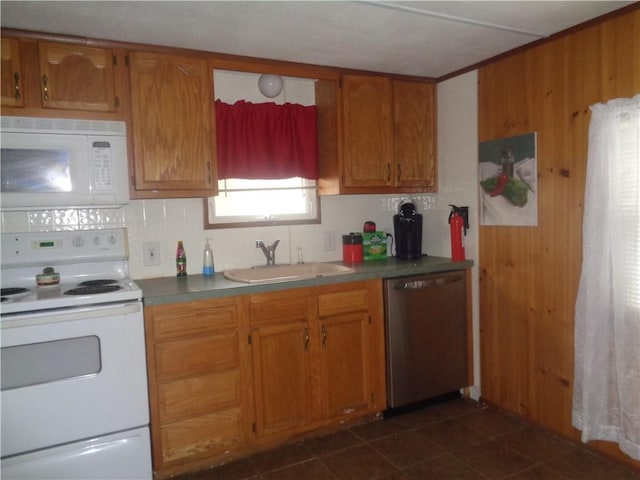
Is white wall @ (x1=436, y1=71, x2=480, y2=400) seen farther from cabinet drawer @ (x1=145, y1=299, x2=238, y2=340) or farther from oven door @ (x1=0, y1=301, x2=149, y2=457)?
oven door @ (x1=0, y1=301, x2=149, y2=457)

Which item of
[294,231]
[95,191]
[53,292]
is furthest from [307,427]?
[95,191]

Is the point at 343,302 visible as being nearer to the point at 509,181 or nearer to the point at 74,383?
the point at 509,181

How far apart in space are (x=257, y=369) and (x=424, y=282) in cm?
114

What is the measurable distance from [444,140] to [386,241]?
32.4 inches

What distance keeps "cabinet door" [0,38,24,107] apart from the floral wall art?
2551 millimetres

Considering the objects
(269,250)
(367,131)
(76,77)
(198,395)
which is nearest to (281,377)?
(198,395)

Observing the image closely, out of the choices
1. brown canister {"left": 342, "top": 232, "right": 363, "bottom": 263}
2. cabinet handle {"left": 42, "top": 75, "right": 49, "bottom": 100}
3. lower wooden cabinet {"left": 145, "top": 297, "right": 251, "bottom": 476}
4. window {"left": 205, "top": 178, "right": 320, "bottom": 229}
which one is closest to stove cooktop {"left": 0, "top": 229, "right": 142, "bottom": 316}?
lower wooden cabinet {"left": 145, "top": 297, "right": 251, "bottom": 476}

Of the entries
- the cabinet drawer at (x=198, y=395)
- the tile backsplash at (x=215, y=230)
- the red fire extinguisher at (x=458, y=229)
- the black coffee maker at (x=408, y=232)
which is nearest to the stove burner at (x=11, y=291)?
the tile backsplash at (x=215, y=230)

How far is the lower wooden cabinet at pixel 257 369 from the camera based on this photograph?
7.36 ft

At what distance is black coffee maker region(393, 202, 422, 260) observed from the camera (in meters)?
3.19

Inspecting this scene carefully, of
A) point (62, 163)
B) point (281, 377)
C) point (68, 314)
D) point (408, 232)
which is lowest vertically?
point (281, 377)

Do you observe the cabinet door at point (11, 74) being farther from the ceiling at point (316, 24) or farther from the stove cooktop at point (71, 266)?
the stove cooktop at point (71, 266)

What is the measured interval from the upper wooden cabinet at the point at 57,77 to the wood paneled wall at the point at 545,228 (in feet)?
7.19

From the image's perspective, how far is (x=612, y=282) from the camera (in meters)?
2.20
